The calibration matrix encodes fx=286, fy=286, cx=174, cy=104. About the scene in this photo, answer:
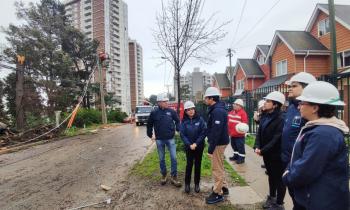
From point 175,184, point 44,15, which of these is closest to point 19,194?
point 175,184

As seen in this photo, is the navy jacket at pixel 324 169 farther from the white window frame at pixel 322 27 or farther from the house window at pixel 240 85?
the house window at pixel 240 85

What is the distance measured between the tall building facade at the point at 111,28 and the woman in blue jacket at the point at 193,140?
3413 inches

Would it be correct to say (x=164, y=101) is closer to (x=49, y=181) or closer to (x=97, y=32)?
(x=49, y=181)

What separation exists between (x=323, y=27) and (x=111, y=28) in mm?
85570

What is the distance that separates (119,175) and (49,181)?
178cm

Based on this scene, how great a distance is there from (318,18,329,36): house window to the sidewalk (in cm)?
1780

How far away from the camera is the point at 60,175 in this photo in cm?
805

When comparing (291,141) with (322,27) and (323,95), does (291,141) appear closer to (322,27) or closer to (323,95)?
Result: (323,95)

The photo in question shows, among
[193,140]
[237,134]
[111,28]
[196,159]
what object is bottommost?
[196,159]

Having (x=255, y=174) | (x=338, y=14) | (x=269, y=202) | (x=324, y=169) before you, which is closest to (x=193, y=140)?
(x=269, y=202)

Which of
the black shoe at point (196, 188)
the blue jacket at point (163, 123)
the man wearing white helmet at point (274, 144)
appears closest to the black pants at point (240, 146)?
the blue jacket at point (163, 123)

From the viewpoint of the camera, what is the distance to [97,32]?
3802 inches

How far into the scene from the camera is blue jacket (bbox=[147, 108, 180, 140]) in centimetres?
667

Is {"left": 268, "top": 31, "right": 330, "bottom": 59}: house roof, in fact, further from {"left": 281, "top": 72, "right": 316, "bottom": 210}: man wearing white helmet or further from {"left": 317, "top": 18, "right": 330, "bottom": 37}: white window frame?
{"left": 281, "top": 72, "right": 316, "bottom": 210}: man wearing white helmet
